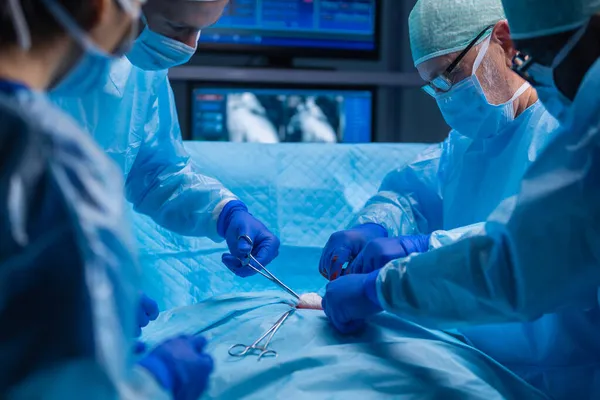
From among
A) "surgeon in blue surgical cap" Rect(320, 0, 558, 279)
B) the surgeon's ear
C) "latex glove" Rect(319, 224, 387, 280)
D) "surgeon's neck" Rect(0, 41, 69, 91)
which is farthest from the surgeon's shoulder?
"surgeon's neck" Rect(0, 41, 69, 91)

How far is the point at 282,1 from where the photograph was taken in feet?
9.29

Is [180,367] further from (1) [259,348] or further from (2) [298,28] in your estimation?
(2) [298,28]

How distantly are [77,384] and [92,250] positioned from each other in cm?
12

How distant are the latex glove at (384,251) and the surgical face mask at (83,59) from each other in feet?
2.26

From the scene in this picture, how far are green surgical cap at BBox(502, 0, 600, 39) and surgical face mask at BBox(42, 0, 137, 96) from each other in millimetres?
578

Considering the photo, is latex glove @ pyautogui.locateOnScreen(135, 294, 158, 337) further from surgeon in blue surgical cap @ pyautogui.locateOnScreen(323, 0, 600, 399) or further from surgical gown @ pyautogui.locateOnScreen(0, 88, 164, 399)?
surgical gown @ pyautogui.locateOnScreen(0, 88, 164, 399)

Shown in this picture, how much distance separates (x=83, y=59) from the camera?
0.64m

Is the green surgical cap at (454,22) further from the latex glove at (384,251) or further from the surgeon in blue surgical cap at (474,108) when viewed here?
the latex glove at (384,251)

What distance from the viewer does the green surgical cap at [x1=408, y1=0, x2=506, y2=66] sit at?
1400mm

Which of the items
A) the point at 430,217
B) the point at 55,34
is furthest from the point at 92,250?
the point at 430,217

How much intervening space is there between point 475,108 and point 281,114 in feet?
5.17

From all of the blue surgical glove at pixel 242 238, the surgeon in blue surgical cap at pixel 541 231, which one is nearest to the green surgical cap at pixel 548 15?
the surgeon in blue surgical cap at pixel 541 231

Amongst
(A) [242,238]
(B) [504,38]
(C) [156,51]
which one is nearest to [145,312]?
(A) [242,238]

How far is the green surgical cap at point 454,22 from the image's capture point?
1400mm
